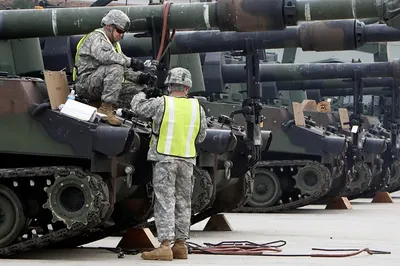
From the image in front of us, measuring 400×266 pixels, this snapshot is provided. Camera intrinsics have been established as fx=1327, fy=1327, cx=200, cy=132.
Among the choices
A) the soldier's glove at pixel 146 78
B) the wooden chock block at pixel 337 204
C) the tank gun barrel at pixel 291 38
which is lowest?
the wooden chock block at pixel 337 204

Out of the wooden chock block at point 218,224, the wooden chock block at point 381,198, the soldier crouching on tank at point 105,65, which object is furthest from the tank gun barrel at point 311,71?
the soldier crouching on tank at point 105,65

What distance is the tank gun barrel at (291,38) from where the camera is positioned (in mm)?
16531

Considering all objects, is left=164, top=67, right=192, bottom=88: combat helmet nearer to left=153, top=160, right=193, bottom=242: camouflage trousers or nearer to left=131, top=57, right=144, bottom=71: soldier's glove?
left=153, top=160, right=193, bottom=242: camouflage trousers

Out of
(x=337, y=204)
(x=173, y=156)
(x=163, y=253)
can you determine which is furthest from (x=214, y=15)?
(x=337, y=204)

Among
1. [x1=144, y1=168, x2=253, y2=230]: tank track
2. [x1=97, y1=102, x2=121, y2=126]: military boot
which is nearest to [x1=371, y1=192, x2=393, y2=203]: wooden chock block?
[x1=144, y1=168, x2=253, y2=230]: tank track

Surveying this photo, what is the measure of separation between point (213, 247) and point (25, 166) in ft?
7.44

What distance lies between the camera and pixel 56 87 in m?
13.8

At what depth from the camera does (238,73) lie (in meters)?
24.3

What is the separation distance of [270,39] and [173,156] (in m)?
6.13

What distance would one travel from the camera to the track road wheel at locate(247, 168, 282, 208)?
23750 mm

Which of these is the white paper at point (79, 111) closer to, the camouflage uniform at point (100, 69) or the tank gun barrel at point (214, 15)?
the camouflage uniform at point (100, 69)

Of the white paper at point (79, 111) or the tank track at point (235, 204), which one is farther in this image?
the tank track at point (235, 204)

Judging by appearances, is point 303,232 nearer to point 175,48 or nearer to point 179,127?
point 175,48

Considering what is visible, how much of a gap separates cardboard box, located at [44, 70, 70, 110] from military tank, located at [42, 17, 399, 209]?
13.1ft
